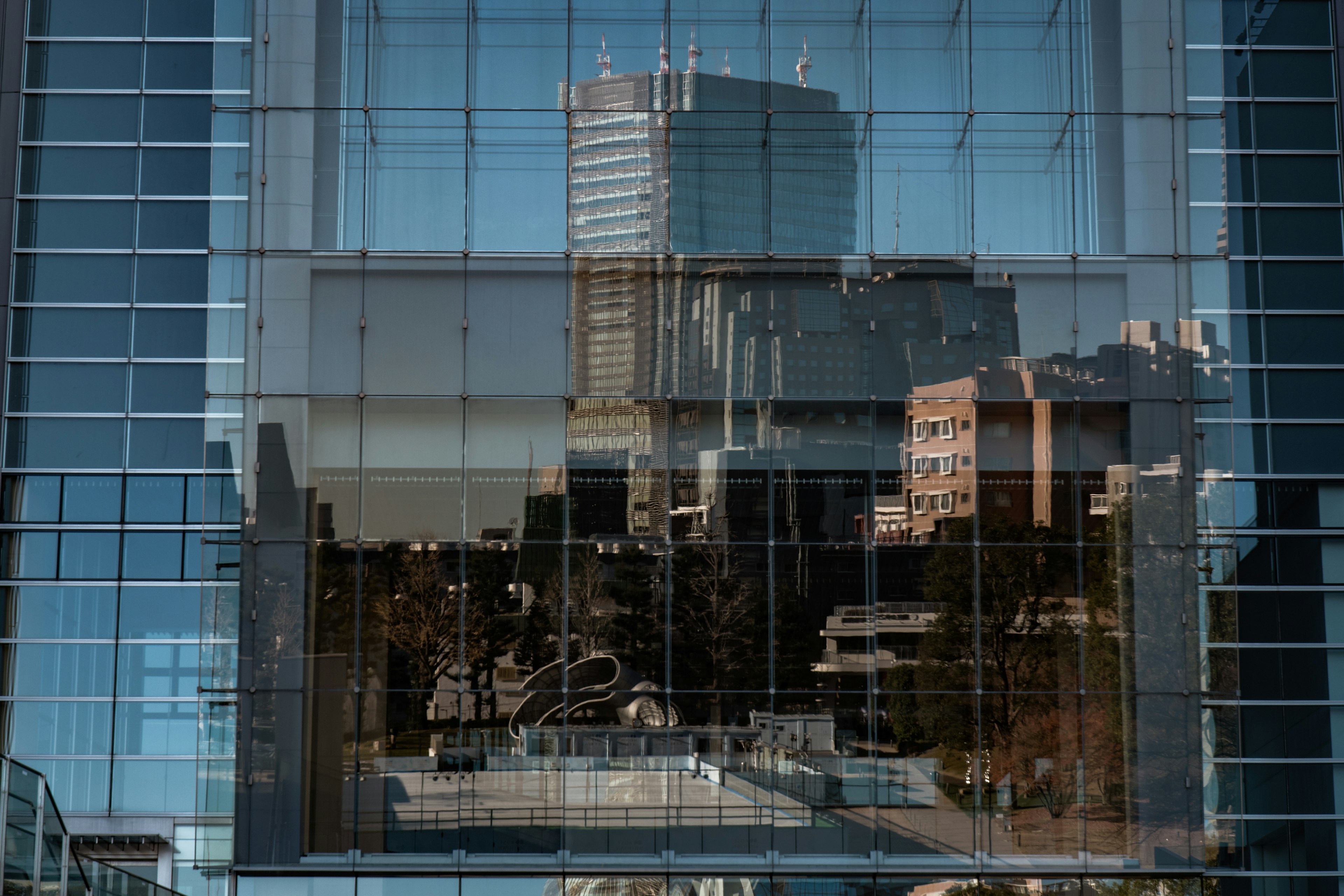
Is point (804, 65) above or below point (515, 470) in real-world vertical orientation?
above

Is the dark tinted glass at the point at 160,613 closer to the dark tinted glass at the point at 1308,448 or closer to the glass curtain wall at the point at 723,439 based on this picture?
the glass curtain wall at the point at 723,439

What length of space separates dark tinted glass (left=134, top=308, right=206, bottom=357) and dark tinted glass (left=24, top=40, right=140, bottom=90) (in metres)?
4.29

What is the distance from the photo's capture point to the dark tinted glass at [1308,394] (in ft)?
65.0

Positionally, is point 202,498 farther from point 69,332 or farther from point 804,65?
point 804,65

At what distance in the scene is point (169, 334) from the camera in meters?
21.6

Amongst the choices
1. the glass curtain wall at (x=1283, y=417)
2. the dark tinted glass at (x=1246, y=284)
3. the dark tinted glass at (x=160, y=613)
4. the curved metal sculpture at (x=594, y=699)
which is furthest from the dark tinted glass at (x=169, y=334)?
the dark tinted glass at (x=1246, y=284)

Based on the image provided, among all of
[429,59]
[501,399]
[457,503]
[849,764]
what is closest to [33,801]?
[457,503]

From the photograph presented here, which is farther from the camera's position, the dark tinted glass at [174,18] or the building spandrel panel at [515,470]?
the dark tinted glass at [174,18]

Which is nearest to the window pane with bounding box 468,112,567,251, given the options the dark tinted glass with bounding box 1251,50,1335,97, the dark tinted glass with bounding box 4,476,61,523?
the dark tinted glass with bounding box 4,476,61,523

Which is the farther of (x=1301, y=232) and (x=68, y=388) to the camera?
(x=68, y=388)

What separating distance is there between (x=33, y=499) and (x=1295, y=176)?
2311cm

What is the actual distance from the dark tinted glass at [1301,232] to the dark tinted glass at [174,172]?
19051 millimetres

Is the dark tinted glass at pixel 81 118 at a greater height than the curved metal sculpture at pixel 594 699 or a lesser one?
greater

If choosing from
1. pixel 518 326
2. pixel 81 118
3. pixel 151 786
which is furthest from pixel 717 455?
pixel 81 118
